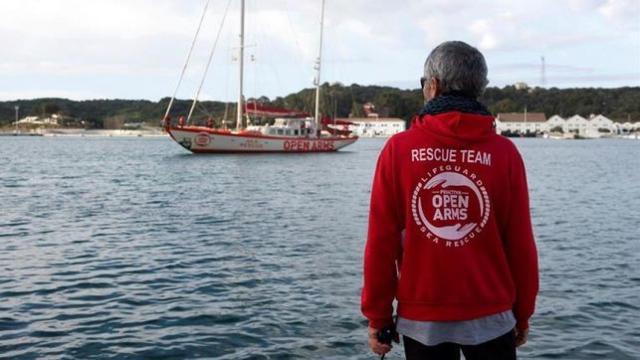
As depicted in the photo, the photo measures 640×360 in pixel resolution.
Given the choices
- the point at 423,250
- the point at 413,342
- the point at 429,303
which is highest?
the point at 423,250

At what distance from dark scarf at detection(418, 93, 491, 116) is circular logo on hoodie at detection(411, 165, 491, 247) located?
270 millimetres

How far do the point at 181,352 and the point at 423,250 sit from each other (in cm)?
516

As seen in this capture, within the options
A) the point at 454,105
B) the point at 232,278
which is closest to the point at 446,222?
the point at 454,105

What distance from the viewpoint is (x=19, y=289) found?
34.6 feet

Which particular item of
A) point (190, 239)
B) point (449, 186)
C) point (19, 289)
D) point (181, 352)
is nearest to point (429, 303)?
point (449, 186)

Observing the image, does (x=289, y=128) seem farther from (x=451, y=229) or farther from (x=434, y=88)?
(x=451, y=229)

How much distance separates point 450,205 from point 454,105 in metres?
0.46

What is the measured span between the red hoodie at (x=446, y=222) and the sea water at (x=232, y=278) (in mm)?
4570

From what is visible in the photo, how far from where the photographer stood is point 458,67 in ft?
10.4

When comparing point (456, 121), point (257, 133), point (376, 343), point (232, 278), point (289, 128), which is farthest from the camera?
point (289, 128)

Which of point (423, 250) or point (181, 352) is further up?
point (423, 250)

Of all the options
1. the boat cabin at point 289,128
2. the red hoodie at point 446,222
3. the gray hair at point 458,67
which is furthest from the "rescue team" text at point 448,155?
the boat cabin at point 289,128

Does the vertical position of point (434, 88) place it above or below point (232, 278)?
above

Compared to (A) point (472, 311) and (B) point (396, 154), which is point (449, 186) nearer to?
(B) point (396, 154)
